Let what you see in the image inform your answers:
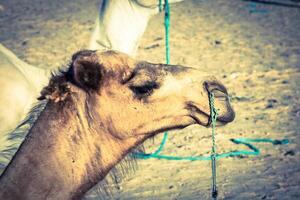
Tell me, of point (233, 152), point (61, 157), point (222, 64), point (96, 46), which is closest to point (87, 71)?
point (61, 157)

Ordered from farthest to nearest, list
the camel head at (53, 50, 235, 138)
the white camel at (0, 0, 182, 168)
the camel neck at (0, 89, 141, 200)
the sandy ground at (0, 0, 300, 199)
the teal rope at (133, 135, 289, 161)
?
the teal rope at (133, 135, 289, 161) < the sandy ground at (0, 0, 300, 199) < the white camel at (0, 0, 182, 168) < the camel head at (53, 50, 235, 138) < the camel neck at (0, 89, 141, 200)

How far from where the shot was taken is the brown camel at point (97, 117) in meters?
1.85

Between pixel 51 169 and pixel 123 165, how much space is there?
410 millimetres

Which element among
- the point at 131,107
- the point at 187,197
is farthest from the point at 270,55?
the point at 131,107

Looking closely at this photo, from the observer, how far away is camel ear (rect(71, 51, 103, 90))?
6.19 feet

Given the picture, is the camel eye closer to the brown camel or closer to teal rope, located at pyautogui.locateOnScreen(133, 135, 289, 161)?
the brown camel

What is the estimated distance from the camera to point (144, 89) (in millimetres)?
1992

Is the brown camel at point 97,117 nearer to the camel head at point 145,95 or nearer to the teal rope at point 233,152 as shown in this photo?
the camel head at point 145,95

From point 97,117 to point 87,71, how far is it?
0.65ft

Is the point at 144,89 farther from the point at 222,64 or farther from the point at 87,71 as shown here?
the point at 222,64

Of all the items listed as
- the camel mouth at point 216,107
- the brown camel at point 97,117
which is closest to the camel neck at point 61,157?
the brown camel at point 97,117

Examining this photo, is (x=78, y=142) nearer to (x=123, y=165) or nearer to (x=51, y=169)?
(x=51, y=169)

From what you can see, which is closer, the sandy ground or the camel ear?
the camel ear

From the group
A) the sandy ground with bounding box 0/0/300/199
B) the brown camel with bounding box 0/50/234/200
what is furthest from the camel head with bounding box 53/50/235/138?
the sandy ground with bounding box 0/0/300/199
